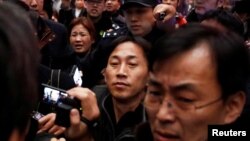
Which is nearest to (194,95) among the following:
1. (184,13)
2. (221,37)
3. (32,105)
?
(221,37)

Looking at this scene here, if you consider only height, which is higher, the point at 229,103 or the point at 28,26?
the point at 28,26

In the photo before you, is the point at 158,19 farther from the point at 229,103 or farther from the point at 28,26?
the point at 28,26

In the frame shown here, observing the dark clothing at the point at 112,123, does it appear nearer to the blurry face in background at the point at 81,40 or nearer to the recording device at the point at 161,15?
the recording device at the point at 161,15

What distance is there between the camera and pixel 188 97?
4.78 feet

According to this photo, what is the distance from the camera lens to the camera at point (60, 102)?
6.28 feet

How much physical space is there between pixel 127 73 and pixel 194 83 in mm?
1128

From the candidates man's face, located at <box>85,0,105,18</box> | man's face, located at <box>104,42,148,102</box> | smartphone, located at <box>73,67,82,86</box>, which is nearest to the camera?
man's face, located at <box>104,42,148,102</box>

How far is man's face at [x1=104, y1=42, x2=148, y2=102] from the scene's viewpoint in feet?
8.32

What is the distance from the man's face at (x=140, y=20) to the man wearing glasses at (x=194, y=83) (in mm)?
1942

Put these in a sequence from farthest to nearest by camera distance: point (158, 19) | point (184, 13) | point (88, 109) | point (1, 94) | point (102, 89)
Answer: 1. point (184, 13)
2. point (158, 19)
3. point (102, 89)
4. point (88, 109)
5. point (1, 94)

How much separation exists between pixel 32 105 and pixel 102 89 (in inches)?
60.5

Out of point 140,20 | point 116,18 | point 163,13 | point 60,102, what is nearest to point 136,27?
point 140,20

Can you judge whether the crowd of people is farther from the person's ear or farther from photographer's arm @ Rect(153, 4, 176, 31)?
photographer's arm @ Rect(153, 4, 176, 31)

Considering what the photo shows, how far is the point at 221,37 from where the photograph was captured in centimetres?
153
